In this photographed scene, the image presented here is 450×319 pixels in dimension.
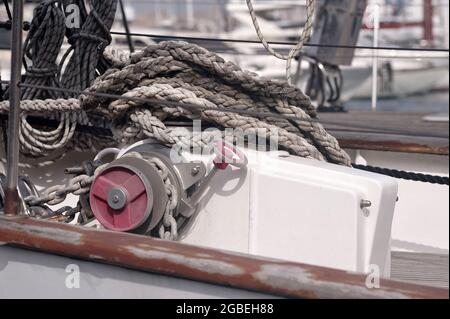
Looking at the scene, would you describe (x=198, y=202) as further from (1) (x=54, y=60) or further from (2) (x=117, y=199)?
(1) (x=54, y=60)

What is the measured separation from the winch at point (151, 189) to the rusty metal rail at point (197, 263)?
10 centimetres

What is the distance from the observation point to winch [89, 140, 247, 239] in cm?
228

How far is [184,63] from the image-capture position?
2.51 m

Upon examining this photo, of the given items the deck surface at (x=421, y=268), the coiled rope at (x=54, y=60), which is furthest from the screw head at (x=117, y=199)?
the deck surface at (x=421, y=268)

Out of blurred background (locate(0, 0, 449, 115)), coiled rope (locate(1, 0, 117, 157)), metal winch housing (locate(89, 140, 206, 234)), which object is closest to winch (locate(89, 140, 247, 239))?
metal winch housing (locate(89, 140, 206, 234))

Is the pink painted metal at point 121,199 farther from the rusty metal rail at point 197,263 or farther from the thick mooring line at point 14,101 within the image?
the thick mooring line at point 14,101

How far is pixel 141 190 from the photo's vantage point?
2271 millimetres

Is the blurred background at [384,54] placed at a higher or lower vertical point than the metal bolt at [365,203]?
lower

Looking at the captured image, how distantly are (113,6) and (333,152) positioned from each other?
98 cm

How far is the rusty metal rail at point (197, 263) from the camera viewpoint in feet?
6.29

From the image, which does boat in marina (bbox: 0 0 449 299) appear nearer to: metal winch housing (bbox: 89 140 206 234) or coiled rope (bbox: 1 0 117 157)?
metal winch housing (bbox: 89 140 206 234)

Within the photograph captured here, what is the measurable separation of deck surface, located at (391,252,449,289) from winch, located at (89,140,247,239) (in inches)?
33.3
